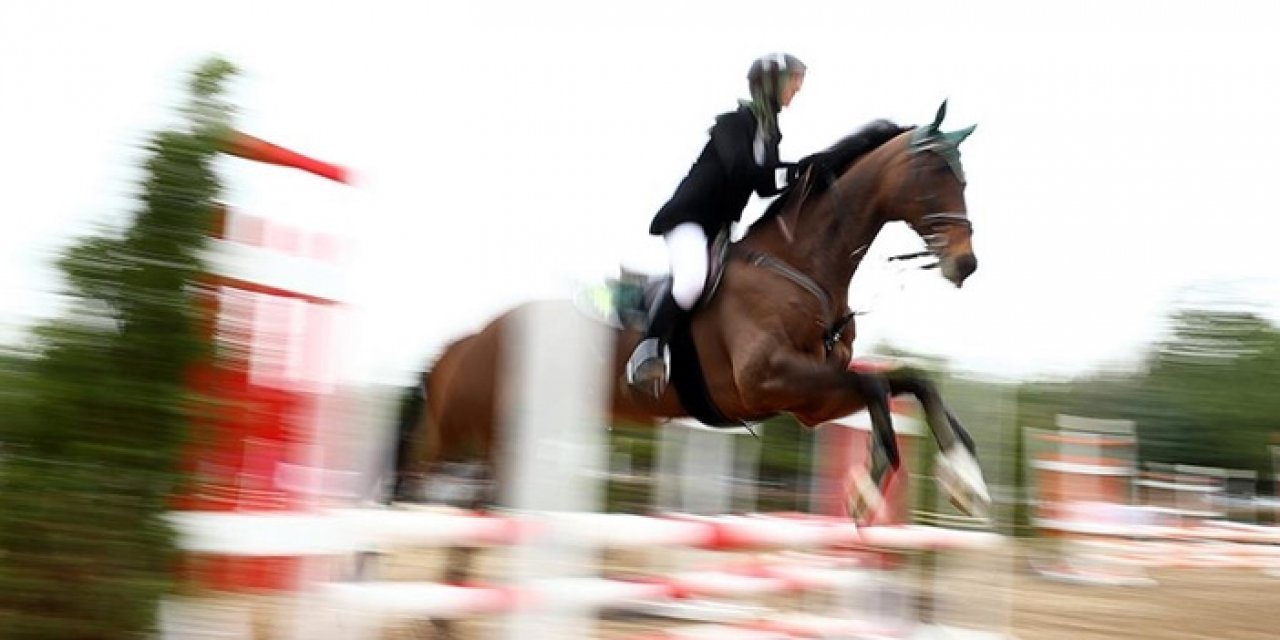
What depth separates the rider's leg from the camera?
3240mm

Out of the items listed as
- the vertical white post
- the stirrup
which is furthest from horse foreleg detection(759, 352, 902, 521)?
the vertical white post

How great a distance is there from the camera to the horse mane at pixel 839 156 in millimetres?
3441

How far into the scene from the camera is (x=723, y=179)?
3.28 m

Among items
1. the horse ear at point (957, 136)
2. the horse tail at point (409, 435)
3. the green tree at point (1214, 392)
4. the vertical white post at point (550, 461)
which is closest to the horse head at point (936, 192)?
the horse ear at point (957, 136)

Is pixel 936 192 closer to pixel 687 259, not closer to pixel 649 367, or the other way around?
pixel 687 259

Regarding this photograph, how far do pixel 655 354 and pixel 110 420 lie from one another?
147 cm

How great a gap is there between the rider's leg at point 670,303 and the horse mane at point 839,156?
280mm

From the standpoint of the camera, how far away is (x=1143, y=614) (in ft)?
20.2

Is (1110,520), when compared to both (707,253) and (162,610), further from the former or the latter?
(162,610)

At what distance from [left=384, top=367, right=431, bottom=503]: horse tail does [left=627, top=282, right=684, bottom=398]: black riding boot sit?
82 centimetres

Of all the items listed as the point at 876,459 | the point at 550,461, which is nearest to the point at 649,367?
the point at 876,459

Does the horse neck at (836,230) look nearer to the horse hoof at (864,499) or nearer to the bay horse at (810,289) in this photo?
the bay horse at (810,289)

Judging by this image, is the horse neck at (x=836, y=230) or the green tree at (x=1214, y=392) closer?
the horse neck at (x=836, y=230)

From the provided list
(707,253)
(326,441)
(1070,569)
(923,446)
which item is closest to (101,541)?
(326,441)
